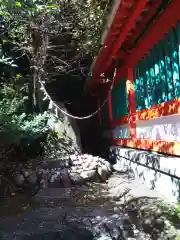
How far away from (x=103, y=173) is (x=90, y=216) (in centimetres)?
242

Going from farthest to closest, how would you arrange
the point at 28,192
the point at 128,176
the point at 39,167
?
the point at 39,167, the point at 128,176, the point at 28,192

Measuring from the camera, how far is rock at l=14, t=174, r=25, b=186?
662 cm

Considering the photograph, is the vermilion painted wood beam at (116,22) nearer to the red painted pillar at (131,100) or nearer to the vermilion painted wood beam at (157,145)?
the red painted pillar at (131,100)

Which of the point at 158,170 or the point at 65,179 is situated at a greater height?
the point at 158,170

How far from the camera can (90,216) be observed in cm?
460

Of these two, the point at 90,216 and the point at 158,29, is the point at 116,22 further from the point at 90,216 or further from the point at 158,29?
the point at 90,216

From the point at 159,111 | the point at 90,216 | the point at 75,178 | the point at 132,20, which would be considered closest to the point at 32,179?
the point at 75,178

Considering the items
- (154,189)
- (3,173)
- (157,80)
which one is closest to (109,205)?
(154,189)

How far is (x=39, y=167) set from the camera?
7316 millimetres

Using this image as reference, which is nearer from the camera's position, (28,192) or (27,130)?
(28,192)

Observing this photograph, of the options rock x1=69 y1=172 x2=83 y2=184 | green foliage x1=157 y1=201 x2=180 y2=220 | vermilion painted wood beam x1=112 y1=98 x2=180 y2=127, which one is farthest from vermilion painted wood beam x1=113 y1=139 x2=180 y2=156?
rock x1=69 y1=172 x2=83 y2=184

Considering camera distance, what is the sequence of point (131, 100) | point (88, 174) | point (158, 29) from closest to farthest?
point (158, 29) → point (131, 100) → point (88, 174)

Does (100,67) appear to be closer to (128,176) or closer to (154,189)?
(128,176)

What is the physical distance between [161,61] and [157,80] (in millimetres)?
364
